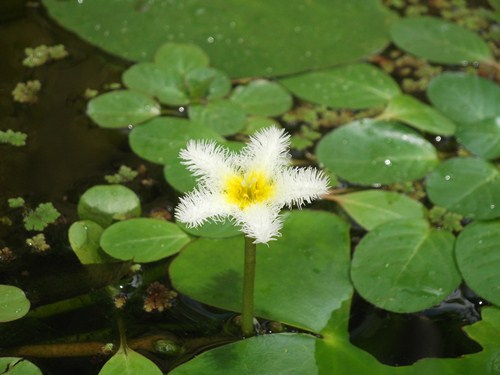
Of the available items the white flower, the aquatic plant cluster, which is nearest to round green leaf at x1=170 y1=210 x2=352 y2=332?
the aquatic plant cluster

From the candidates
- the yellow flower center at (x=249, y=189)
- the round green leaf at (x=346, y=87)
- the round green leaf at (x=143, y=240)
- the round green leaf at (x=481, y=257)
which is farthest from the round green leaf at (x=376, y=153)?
the yellow flower center at (x=249, y=189)

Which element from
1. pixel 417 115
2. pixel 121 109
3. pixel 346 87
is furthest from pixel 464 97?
pixel 121 109

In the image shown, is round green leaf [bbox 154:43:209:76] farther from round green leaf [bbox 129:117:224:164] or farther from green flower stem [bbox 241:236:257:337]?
green flower stem [bbox 241:236:257:337]

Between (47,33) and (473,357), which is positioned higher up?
(47,33)

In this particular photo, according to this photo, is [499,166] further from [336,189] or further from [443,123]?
[336,189]

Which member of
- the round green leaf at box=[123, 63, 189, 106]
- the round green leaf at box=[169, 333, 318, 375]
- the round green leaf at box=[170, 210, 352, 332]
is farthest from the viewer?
the round green leaf at box=[123, 63, 189, 106]

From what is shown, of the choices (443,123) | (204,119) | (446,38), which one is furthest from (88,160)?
(446,38)

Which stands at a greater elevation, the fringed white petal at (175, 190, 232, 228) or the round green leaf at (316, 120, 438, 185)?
the fringed white petal at (175, 190, 232, 228)
